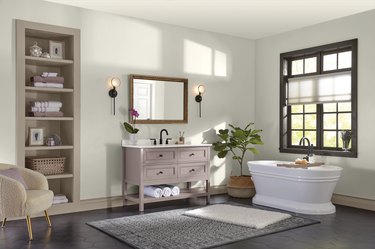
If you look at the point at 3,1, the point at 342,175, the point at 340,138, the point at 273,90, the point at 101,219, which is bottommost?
the point at 101,219

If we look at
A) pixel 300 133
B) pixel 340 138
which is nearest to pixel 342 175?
pixel 340 138

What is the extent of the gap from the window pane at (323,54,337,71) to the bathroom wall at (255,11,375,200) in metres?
0.23

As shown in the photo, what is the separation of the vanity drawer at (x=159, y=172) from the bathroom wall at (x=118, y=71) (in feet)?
1.88

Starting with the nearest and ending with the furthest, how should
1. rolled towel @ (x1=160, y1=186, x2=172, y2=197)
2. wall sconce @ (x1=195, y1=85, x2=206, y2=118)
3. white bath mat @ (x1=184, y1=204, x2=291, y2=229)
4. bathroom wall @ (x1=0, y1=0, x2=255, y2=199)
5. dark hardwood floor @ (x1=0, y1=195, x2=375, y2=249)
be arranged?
dark hardwood floor @ (x1=0, y1=195, x2=375, y2=249), white bath mat @ (x1=184, y1=204, x2=291, y2=229), bathroom wall @ (x1=0, y1=0, x2=255, y2=199), rolled towel @ (x1=160, y1=186, x2=172, y2=197), wall sconce @ (x1=195, y1=85, x2=206, y2=118)

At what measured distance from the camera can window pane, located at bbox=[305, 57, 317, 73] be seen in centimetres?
650

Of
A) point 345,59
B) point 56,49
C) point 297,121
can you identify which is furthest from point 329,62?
point 56,49

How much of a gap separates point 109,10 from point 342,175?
3981 mm

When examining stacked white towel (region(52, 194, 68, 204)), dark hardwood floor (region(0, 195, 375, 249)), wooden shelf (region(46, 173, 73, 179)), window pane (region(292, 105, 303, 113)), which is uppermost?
window pane (region(292, 105, 303, 113))

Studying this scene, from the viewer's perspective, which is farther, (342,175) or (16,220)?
(342,175)

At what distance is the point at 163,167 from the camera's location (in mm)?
5578

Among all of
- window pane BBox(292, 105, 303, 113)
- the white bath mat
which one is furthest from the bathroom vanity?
window pane BBox(292, 105, 303, 113)

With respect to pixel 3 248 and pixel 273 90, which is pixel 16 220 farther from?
pixel 273 90

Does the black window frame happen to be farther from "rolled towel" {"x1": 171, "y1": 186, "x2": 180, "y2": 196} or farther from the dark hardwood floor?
"rolled towel" {"x1": 171, "y1": 186, "x2": 180, "y2": 196}

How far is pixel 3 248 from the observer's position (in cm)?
375
